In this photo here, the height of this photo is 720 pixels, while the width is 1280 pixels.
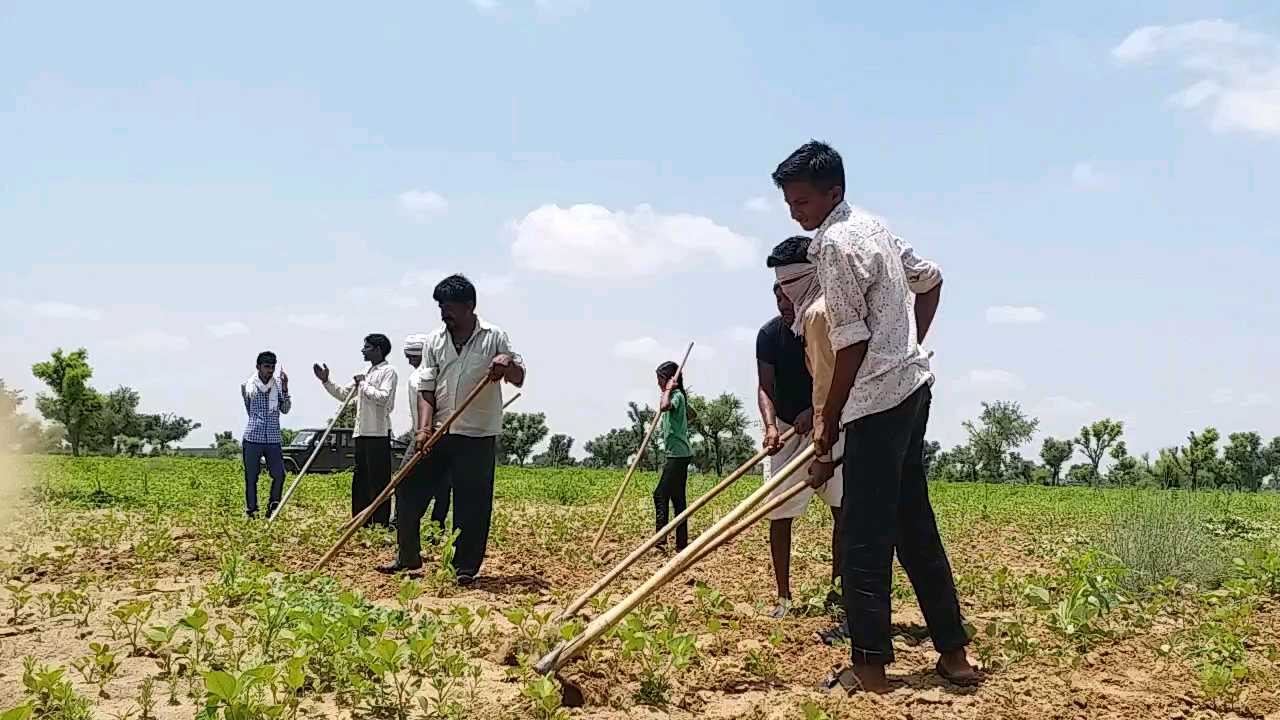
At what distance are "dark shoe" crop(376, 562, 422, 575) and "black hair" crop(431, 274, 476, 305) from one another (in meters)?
1.69

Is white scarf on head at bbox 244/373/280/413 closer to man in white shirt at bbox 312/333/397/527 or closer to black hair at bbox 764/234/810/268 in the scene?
man in white shirt at bbox 312/333/397/527

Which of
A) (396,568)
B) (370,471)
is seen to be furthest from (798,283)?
(370,471)

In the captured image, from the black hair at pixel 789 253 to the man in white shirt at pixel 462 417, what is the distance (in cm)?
184

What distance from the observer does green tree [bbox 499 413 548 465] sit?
74.4 meters

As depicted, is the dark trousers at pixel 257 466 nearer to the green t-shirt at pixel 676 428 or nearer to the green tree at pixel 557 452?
the green t-shirt at pixel 676 428

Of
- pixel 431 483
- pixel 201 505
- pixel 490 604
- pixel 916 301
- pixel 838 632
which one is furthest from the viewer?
pixel 201 505

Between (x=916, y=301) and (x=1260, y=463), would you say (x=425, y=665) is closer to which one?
(x=916, y=301)

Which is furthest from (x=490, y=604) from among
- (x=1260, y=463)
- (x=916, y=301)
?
(x=1260, y=463)


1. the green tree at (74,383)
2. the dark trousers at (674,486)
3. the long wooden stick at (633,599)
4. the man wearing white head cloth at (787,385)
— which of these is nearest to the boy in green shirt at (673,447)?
the dark trousers at (674,486)

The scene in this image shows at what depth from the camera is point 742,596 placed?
18.7 ft

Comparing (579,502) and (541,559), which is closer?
(541,559)

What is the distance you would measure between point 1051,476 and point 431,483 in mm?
73677

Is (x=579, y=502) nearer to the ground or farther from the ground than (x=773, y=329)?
nearer to the ground

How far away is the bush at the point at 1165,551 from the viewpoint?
609 cm
